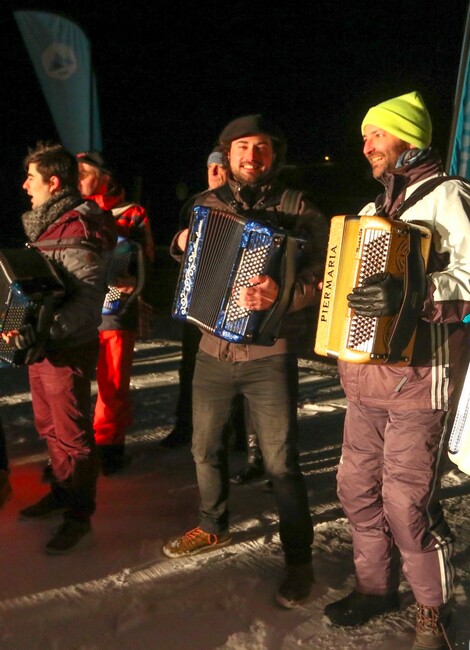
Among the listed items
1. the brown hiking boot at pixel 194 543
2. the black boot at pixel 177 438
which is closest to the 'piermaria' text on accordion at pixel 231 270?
the brown hiking boot at pixel 194 543

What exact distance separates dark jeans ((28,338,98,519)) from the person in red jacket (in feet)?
2.57

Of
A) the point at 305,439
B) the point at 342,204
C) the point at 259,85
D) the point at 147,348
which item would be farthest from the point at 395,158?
the point at 259,85

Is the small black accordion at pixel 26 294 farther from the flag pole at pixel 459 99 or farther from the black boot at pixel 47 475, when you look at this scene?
the flag pole at pixel 459 99

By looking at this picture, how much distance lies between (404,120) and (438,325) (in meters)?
0.81

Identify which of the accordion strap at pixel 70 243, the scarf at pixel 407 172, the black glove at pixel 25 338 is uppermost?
the scarf at pixel 407 172

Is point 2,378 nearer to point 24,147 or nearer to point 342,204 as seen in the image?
point 342,204

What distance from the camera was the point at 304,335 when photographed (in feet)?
10.7

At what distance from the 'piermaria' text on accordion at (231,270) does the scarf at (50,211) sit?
65cm

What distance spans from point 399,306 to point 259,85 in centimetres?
2017

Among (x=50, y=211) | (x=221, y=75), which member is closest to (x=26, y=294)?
(x=50, y=211)

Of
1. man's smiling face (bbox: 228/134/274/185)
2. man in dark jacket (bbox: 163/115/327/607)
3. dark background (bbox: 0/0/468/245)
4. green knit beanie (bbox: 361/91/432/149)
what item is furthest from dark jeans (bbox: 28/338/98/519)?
dark background (bbox: 0/0/468/245)

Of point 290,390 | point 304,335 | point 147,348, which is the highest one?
point 304,335

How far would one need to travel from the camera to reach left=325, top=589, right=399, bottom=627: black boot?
2.93 m

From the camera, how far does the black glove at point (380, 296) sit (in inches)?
99.1
